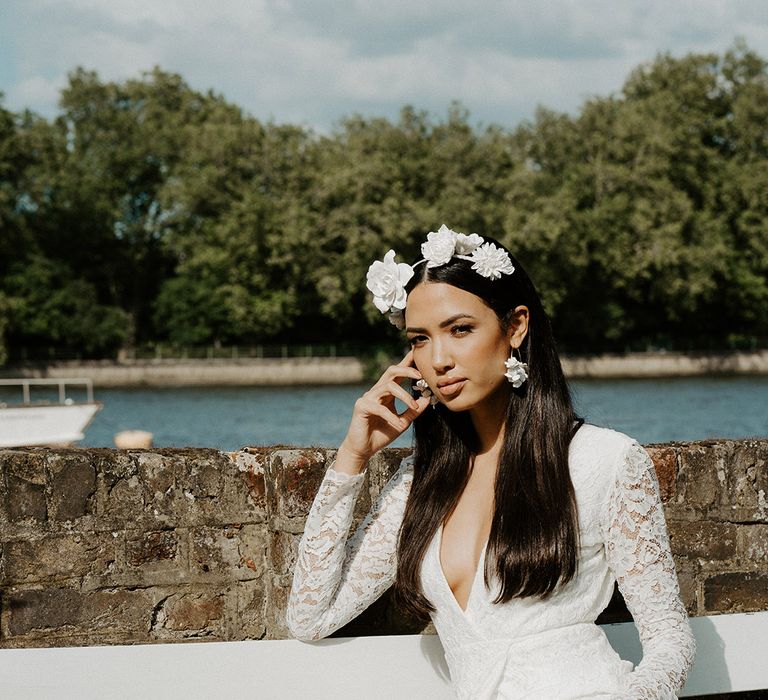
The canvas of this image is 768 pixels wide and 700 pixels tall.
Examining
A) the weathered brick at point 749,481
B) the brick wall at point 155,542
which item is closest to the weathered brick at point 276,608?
the brick wall at point 155,542

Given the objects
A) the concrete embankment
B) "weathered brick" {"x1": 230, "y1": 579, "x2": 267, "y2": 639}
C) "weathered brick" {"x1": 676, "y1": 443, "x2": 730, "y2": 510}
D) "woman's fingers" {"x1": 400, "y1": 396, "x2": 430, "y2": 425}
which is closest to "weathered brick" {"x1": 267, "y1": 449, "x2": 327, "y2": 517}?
"weathered brick" {"x1": 230, "y1": 579, "x2": 267, "y2": 639}

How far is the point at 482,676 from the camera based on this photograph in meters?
2.65

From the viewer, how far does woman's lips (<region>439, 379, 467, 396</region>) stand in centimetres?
274

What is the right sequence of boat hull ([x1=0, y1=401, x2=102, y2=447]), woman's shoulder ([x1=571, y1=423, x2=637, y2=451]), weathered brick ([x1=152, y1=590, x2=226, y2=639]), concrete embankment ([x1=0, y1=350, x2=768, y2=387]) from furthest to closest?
concrete embankment ([x1=0, y1=350, x2=768, y2=387]), boat hull ([x1=0, y1=401, x2=102, y2=447]), weathered brick ([x1=152, y1=590, x2=226, y2=639]), woman's shoulder ([x1=571, y1=423, x2=637, y2=451])

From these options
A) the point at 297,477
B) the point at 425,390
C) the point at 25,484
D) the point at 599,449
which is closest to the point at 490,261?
the point at 425,390

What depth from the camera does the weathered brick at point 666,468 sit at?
3.80 metres

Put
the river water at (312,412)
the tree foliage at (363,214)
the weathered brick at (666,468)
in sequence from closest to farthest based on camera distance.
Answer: the weathered brick at (666,468), the river water at (312,412), the tree foliage at (363,214)

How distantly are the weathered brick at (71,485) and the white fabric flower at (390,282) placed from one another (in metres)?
1.20

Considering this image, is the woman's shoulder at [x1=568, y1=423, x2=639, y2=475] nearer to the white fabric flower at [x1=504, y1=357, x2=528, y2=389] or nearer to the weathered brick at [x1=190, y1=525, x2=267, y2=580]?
the white fabric flower at [x1=504, y1=357, x2=528, y2=389]

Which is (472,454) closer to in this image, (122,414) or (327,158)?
(122,414)

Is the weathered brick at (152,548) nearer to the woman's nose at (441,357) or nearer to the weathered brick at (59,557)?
the weathered brick at (59,557)

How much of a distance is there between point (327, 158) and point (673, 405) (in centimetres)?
2075

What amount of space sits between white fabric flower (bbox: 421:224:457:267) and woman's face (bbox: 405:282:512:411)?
6 cm

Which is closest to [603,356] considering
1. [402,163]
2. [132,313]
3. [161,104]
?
[402,163]
